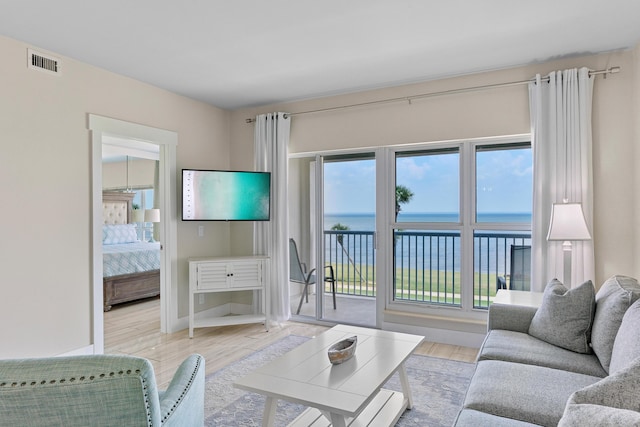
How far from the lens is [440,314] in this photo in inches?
150

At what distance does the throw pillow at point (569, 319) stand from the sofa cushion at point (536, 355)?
0.14 ft

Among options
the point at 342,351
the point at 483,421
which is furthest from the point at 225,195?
the point at 483,421

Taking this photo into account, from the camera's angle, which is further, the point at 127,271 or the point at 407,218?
the point at 127,271

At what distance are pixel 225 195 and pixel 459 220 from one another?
2.47 m

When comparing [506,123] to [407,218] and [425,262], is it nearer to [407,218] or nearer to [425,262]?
[407,218]

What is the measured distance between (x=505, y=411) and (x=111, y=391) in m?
1.42

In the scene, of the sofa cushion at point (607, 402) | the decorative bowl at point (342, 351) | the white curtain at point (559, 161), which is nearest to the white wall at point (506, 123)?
the white curtain at point (559, 161)

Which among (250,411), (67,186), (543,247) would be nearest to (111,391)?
(250,411)

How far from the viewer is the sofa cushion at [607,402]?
2.84ft

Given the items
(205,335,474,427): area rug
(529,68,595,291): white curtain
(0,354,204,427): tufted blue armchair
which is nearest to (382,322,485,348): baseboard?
(205,335,474,427): area rug

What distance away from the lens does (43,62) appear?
3.01m

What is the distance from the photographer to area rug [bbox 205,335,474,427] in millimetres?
2334

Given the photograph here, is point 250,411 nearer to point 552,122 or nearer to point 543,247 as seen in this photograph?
point 543,247

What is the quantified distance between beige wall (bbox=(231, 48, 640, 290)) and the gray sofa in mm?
1049
